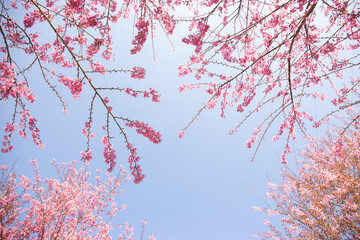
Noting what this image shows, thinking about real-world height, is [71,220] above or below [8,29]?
below

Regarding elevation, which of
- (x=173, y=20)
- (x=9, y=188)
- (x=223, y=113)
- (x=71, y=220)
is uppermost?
(x=173, y=20)

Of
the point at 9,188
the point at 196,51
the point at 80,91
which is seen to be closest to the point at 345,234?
the point at 196,51

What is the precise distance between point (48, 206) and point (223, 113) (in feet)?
21.5

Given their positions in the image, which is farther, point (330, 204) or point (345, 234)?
point (330, 204)

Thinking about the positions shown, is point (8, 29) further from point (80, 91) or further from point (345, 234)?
point (345, 234)

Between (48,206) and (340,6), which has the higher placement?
(340,6)

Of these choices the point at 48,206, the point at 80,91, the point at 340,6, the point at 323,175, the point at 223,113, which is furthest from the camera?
the point at 48,206

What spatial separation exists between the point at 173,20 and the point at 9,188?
26.5 feet

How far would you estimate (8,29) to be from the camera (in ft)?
9.69

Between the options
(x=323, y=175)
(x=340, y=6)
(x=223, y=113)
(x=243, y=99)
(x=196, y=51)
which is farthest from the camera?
(x=323, y=175)

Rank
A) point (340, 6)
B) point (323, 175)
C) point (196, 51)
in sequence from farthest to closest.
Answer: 1. point (323, 175)
2. point (196, 51)
3. point (340, 6)

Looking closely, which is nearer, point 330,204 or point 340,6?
point 340,6

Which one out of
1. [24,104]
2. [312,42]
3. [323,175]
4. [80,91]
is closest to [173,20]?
[80,91]

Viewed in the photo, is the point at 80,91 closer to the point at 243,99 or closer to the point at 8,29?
the point at 8,29
